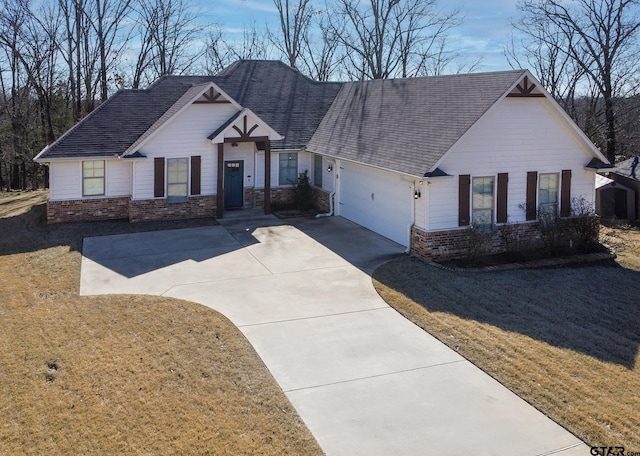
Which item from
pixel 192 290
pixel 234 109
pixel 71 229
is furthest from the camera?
pixel 234 109

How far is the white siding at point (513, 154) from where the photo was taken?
1559cm

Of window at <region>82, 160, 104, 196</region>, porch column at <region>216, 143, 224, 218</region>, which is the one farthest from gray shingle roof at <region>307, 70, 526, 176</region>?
window at <region>82, 160, 104, 196</region>

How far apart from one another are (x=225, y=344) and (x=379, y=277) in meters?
5.21

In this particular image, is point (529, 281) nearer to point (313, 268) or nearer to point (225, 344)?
point (313, 268)

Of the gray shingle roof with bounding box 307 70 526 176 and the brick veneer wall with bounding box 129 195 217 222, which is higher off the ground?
the gray shingle roof with bounding box 307 70 526 176

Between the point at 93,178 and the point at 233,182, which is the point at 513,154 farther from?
the point at 93,178

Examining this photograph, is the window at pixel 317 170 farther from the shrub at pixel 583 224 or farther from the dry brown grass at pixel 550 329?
the shrub at pixel 583 224

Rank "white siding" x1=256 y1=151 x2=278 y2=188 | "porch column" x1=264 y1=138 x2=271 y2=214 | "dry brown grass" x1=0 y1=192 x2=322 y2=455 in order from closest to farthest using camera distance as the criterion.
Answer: "dry brown grass" x1=0 y1=192 x2=322 y2=455, "porch column" x1=264 y1=138 x2=271 y2=214, "white siding" x1=256 y1=151 x2=278 y2=188

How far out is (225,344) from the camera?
32.0 feet

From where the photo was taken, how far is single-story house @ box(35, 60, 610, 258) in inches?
623

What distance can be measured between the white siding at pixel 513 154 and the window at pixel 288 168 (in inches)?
343

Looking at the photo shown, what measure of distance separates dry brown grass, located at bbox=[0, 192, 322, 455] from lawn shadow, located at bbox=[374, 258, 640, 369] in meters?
4.89

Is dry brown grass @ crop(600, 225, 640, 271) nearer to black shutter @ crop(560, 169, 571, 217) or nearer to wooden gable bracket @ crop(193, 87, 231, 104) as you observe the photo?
black shutter @ crop(560, 169, 571, 217)

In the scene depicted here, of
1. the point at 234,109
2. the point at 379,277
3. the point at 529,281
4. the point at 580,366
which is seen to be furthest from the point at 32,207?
the point at 580,366
